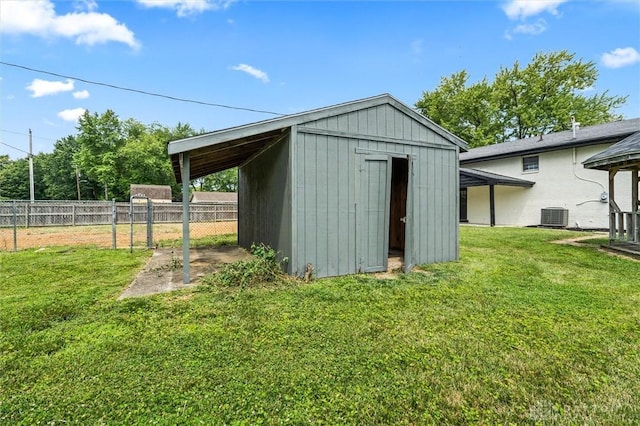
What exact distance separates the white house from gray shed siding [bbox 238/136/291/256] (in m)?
10.3

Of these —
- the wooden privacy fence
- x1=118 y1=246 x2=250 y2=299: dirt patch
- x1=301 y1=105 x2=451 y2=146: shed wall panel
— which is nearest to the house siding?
x1=301 y1=105 x2=451 y2=146: shed wall panel

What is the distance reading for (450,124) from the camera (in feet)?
82.7

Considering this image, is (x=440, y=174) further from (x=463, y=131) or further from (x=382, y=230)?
(x=463, y=131)

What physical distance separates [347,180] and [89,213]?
1576 cm

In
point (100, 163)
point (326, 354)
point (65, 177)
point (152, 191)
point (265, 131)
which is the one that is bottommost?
→ point (326, 354)

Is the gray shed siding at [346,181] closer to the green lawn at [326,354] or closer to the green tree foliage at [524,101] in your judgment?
the green lawn at [326,354]

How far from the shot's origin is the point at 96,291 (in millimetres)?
3816

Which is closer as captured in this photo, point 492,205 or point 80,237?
point 80,237

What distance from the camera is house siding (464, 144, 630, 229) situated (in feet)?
37.0

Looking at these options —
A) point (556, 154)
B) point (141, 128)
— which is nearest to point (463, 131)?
point (556, 154)

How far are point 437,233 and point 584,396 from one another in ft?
12.6

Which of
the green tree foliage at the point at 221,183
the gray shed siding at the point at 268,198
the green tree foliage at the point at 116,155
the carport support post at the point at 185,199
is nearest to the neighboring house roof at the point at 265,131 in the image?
the carport support post at the point at 185,199

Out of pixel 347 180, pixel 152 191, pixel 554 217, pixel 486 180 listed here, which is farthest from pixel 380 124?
pixel 152 191

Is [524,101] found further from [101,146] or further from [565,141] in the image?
[101,146]
